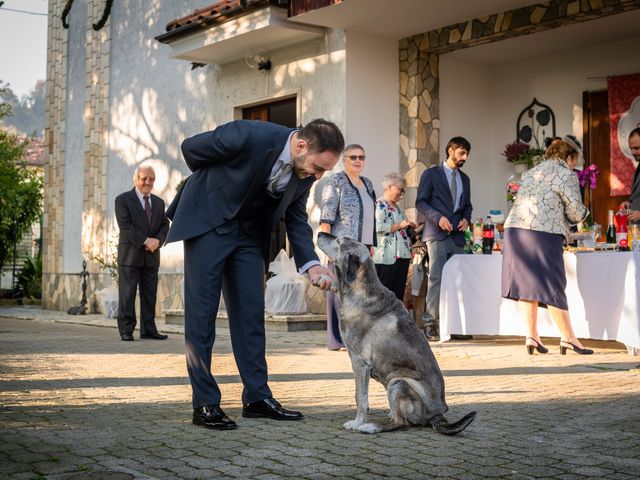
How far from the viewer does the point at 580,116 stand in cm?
1405

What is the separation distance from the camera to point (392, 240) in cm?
1009

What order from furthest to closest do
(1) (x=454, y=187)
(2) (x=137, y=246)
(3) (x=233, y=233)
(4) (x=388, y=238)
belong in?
(2) (x=137, y=246) < (1) (x=454, y=187) < (4) (x=388, y=238) < (3) (x=233, y=233)

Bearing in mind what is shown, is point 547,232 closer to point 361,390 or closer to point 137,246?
point 361,390

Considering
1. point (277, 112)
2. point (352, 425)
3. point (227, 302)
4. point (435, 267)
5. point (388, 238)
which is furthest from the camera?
point (277, 112)

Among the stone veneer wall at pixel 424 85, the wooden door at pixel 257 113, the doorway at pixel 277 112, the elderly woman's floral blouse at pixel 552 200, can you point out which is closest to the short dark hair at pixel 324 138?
the elderly woman's floral blouse at pixel 552 200

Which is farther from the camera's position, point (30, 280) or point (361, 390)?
point (30, 280)

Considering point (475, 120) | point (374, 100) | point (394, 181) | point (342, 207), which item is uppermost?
point (374, 100)

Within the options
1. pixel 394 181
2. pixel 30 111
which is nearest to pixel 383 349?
pixel 394 181

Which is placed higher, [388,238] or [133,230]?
[133,230]

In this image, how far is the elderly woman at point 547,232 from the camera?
351 inches

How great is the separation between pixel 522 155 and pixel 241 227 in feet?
31.4

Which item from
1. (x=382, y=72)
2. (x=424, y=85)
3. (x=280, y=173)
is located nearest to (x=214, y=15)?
(x=382, y=72)

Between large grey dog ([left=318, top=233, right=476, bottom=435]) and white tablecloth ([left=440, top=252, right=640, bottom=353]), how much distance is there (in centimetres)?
411

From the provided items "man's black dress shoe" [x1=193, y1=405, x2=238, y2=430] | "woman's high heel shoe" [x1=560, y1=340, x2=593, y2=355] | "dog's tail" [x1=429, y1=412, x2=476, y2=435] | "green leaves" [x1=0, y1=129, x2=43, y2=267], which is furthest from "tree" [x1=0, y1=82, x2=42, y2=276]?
"dog's tail" [x1=429, y1=412, x2=476, y2=435]
